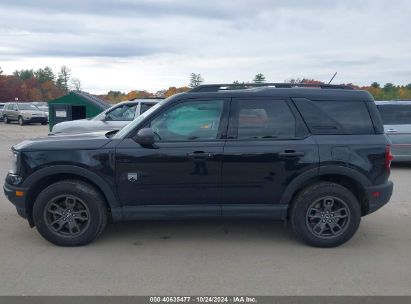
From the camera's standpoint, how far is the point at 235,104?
491cm

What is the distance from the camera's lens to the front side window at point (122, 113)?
12.0 metres

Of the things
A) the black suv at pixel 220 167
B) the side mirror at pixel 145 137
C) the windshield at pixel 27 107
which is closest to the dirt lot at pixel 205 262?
the black suv at pixel 220 167

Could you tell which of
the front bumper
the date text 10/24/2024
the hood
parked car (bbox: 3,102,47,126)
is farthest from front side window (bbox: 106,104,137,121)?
parked car (bbox: 3,102,47,126)

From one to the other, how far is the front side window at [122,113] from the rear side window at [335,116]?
7819 millimetres

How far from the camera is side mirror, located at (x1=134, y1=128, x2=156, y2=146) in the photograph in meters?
4.67

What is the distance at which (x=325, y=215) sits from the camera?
4926mm

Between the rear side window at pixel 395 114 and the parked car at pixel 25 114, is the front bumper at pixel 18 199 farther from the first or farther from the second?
the parked car at pixel 25 114

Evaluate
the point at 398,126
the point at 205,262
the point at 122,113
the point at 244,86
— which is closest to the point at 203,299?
the point at 205,262

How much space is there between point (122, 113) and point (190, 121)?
7.59 metres

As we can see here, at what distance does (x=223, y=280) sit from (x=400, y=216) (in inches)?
133

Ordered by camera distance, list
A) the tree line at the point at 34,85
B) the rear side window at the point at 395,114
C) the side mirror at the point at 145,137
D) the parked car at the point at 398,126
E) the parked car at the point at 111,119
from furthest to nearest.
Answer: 1. the tree line at the point at 34,85
2. the parked car at the point at 111,119
3. the rear side window at the point at 395,114
4. the parked car at the point at 398,126
5. the side mirror at the point at 145,137

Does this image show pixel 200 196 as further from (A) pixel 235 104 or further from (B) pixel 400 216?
(B) pixel 400 216

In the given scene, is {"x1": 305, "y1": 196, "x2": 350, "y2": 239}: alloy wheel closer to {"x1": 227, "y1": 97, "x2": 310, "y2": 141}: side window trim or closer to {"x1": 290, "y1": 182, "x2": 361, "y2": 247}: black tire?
{"x1": 290, "y1": 182, "x2": 361, "y2": 247}: black tire

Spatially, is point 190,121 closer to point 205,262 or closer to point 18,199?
point 205,262
